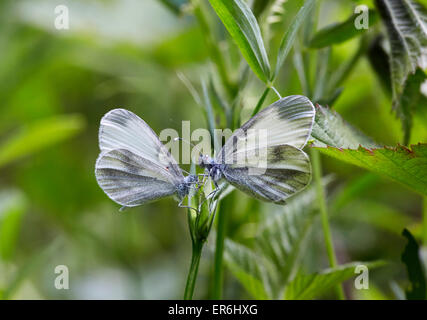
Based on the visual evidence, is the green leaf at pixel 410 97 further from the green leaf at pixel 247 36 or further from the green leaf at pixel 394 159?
the green leaf at pixel 247 36

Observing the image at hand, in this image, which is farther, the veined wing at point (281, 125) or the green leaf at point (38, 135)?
the green leaf at point (38, 135)

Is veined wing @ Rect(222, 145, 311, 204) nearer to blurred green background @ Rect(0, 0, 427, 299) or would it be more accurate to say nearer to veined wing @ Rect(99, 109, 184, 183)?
veined wing @ Rect(99, 109, 184, 183)

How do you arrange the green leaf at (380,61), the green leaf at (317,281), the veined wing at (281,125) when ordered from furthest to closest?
1. the green leaf at (380,61)
2. the green leaf at (317,281)
3. the veined wing at (281,125)

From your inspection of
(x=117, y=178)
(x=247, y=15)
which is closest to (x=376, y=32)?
(x=247, y=15)

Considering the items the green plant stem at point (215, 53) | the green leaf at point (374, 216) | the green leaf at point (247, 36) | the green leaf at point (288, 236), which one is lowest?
the green leaf at point (288, 236)

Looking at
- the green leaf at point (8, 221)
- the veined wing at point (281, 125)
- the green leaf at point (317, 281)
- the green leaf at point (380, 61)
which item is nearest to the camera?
the veined wing at point (281, 125)

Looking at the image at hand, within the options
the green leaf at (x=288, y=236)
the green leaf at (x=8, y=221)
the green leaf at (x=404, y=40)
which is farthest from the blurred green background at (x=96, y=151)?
the green leaf at (x=404, y=40)

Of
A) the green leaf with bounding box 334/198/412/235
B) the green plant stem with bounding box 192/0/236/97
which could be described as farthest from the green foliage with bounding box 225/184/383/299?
the green leaf with bounding box 334/198/412/235

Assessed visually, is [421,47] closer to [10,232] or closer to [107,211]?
[10,232]

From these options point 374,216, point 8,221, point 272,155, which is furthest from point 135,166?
point 374,216
